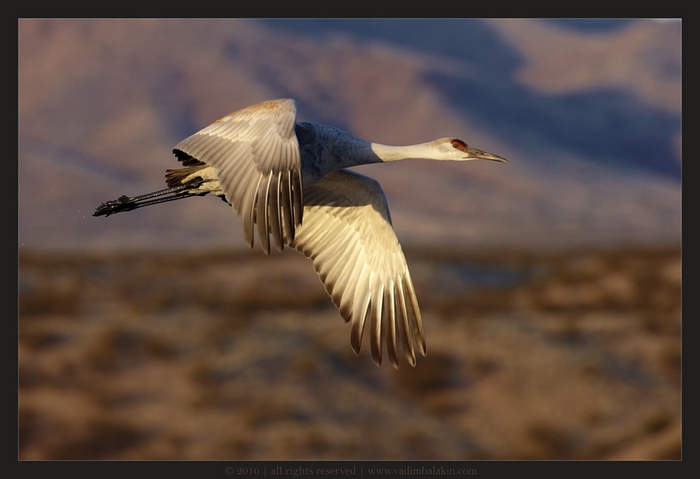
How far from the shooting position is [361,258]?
34.1 feet

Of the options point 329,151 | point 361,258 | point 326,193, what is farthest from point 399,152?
point 361,258

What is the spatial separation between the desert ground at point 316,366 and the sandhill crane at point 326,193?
590 inches

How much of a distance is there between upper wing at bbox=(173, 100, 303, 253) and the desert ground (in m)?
17.2

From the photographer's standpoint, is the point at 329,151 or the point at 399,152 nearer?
the point at 329,151

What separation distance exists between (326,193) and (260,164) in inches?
93.9

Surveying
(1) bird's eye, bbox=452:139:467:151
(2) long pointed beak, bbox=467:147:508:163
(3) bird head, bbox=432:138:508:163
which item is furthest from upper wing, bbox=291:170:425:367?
(2) long pointed beak, bbox=467:147:508:163

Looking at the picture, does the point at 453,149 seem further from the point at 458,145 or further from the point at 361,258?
the point at 361,258

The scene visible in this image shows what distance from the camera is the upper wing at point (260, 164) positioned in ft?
25.4

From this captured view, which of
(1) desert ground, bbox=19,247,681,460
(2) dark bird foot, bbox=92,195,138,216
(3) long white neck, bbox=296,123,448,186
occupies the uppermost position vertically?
(3) long white neck, bbox=296,123,448,186

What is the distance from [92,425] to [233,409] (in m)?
4.27

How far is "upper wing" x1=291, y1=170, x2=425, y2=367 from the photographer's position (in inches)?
398

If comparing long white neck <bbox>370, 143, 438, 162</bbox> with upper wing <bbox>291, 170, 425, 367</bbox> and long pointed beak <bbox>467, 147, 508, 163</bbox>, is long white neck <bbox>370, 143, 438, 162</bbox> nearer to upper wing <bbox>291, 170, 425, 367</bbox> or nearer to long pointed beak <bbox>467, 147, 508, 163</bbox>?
long pointed beak <bbox>467, 147, 508, 163</bbox>
